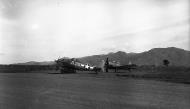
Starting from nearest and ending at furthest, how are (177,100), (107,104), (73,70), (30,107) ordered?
(30,107) < (107,104) < (177,100) < (73,70)

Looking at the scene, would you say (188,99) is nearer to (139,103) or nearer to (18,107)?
(139,103)

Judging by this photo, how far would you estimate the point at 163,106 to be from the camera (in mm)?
26766

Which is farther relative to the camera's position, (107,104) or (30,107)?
(107,104)

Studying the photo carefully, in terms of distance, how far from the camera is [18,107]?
2609cm

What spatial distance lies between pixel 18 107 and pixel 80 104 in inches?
263

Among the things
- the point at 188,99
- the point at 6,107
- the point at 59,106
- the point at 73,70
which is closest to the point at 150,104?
the point at 188,99

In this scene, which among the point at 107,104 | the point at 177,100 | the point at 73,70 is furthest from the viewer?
the point at 73,70

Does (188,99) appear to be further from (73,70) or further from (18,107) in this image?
(73,70)

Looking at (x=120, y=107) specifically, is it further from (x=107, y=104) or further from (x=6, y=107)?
(x=6, y=107)

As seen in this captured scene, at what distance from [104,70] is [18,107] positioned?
321 feet

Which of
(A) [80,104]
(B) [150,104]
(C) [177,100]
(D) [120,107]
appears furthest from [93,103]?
(C) [177,100]

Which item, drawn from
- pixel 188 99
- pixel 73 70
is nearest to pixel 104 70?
pixel 73 70

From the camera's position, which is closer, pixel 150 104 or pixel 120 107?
pixel 120 107

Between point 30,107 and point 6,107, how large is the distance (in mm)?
2532
